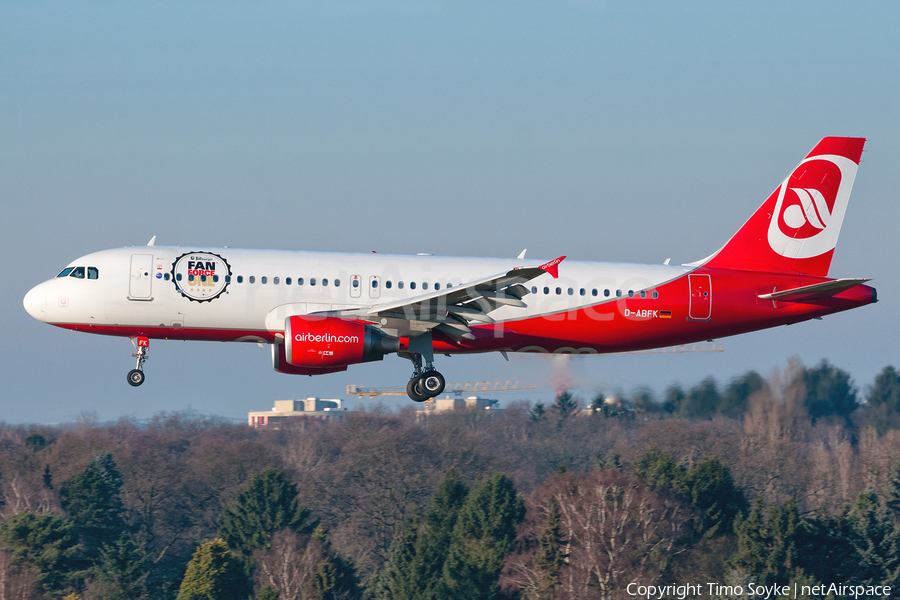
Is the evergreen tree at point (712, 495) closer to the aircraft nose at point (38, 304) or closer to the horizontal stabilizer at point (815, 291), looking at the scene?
the horizontal stabilizer at point (815, 291)

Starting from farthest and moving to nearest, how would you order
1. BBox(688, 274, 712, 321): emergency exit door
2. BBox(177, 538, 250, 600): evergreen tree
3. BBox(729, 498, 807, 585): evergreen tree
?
BBox(729, 498, 807, 585): evergreen tree → BBox(177, 538, 250, 600): evergreen tree → BBox(688, 274, 712, 321): emergency exit door

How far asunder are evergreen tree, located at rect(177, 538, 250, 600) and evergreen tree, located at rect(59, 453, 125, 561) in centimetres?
1367

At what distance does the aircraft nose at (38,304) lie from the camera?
1305 inches

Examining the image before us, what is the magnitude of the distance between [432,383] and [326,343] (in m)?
4.25

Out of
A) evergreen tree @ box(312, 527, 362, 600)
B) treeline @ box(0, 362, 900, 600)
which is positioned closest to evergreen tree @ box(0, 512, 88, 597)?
treeline @ box(0, 362, 900, 600)

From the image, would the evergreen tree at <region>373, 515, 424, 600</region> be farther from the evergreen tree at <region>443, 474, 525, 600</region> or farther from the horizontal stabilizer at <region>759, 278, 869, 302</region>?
the horizontal stabilizer at <region>759, 278, 869, 302</region>

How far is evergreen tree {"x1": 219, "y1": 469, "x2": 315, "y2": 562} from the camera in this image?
85.8 metres

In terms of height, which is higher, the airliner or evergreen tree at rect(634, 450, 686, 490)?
the airliner

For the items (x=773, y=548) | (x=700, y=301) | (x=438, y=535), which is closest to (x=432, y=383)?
(x=700, y=301)

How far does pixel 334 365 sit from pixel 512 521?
5082 centimetres

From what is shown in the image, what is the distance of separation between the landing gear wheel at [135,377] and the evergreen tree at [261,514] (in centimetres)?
5429

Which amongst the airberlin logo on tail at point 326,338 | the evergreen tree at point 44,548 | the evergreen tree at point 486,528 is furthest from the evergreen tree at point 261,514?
the airberlin logo on tail at point 326,338

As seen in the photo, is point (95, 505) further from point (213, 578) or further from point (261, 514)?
point (213, 578)

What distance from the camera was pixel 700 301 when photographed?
113 feet
